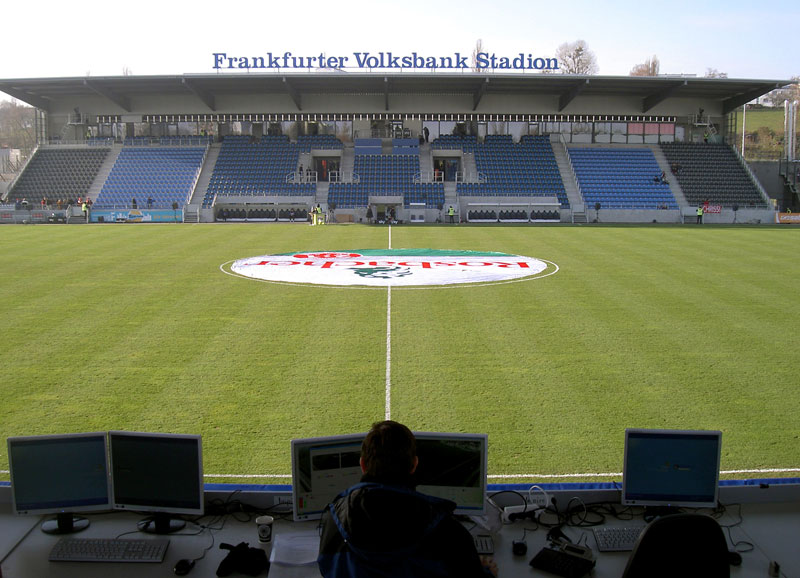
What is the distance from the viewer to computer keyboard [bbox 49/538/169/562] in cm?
492

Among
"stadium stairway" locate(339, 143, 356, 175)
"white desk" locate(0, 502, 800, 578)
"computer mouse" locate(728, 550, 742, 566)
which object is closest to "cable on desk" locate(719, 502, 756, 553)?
"white desk" locate(0, 502, 800, 578)

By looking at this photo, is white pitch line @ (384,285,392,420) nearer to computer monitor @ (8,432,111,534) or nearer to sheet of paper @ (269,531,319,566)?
sheet of paper @ (269,531,319,566)

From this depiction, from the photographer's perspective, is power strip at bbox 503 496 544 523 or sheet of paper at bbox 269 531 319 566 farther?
power strip at bbox 503 496 544 523

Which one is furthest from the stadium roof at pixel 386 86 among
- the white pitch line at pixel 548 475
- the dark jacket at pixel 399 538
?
the dark jacket at pixel 399 538

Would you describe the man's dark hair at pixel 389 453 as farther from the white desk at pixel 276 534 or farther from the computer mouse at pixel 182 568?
the computer mouse at pixel 182 568

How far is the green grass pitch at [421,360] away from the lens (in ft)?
29.5

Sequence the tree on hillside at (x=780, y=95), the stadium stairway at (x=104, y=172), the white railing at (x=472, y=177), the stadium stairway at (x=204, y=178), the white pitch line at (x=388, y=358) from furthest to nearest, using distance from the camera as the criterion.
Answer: the tree on hillside at (x=780, y=95)
the white railing at (x=472, y=177)
the stadium stairway at (x=104, y=172)
the stadium stairway at (x=204, y=178)
the white pitch line at (x=388, y=358)

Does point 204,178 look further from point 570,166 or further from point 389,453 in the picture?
point 389,453

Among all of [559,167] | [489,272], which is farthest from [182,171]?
[489,272]

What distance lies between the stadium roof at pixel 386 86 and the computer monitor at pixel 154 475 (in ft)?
147

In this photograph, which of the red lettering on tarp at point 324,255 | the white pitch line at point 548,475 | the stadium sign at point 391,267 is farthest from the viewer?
the red lettering on tarp at point 324,255

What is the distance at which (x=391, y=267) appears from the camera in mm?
22641

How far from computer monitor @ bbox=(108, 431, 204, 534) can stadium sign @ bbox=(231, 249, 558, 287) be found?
14.3 metres

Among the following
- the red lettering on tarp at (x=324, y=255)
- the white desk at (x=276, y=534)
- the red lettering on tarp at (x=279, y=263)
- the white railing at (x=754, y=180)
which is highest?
the white railing at (x=754, y=180)
